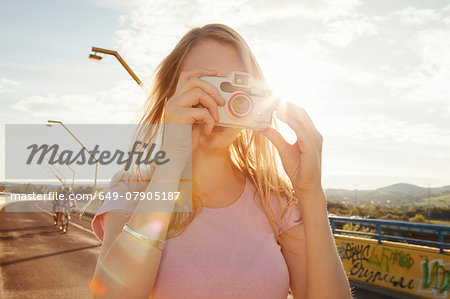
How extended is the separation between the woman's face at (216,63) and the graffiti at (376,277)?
7.29m

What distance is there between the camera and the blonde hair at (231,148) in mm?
1711

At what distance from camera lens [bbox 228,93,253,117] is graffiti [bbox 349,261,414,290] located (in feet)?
24.1

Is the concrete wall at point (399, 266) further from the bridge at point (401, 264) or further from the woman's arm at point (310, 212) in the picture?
the woman's arm at point (310, 212)

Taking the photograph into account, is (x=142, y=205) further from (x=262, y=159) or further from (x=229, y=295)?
(x=262, y=159)

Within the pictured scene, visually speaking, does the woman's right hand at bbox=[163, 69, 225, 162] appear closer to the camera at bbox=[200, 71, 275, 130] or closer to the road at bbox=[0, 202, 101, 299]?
the camera at bbox=[200, 71, 275, 130]

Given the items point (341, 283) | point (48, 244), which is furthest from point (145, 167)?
point (48, 244)

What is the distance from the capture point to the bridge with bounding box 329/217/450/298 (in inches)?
271

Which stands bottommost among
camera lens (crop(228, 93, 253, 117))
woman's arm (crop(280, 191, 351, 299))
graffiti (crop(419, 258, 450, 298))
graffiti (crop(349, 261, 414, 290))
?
graffiti (crop(349, 261, 414, 290))

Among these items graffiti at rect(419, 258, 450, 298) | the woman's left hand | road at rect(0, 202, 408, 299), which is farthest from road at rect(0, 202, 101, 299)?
graffiti at rect(419, 258, 450, 298)

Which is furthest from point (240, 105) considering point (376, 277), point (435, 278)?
point (376, 277)

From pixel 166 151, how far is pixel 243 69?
1.99 feet

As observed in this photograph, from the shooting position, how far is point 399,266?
25.2ft

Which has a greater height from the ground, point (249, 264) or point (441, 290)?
point (249, 264)

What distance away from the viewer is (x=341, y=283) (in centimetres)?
146
